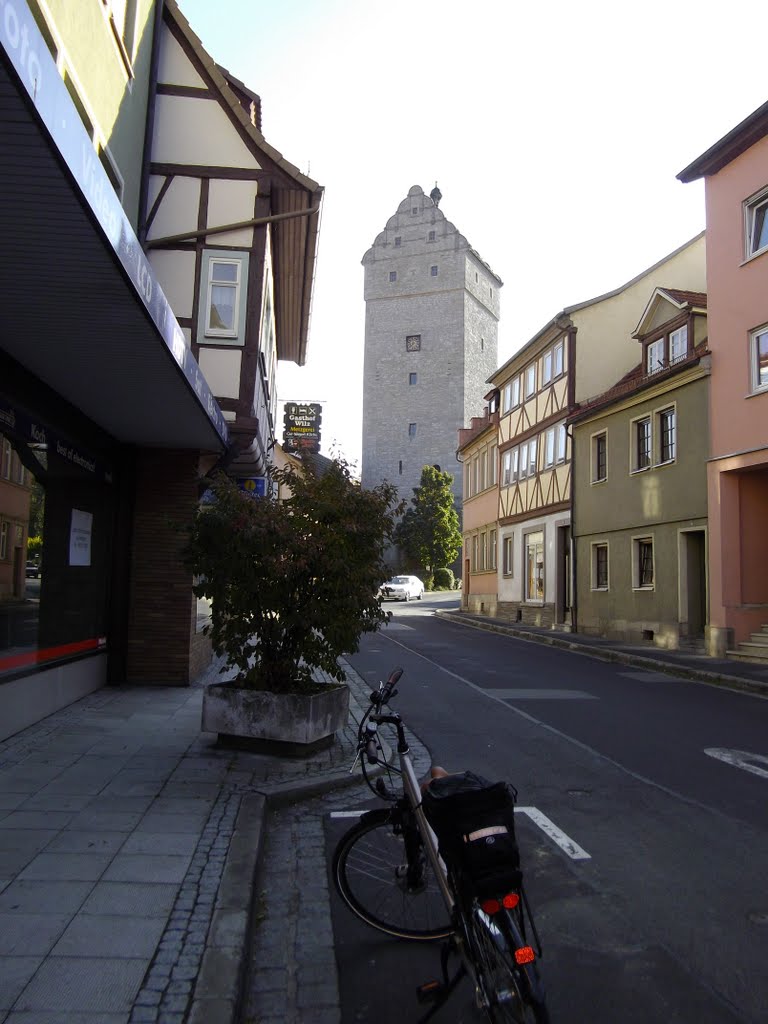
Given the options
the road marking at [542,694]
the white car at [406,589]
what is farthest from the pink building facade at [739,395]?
the white car at [406,589]

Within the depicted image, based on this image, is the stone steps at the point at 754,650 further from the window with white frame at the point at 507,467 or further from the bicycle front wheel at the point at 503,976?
the window with white frame at the point at 507,467

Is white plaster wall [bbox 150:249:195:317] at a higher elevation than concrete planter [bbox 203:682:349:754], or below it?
higher

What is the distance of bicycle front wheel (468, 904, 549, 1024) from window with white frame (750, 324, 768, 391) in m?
16.5

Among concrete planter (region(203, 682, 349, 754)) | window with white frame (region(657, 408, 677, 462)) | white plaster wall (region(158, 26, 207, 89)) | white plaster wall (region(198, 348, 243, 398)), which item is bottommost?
concrete planter (region(203, 682, 349, 754))

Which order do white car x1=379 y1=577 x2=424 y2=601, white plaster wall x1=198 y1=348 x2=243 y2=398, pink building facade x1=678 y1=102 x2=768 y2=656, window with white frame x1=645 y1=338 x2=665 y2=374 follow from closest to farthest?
1. white plaster wall x1=198 y1=348 x2=243 y2=398
2. pink building facade x1=678 y1=102 x2=768 y2=656
3. window with white frame x1=645 y1=338 x2=665 y2=374
4. white car x1=379 y1=577 x2=424 y2=601

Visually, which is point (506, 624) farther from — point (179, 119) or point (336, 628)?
point (336, 628)

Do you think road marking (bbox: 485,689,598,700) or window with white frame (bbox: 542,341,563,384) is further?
window with white frame (bbox: 542,341,563,384)

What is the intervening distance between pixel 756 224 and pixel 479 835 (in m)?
18.3

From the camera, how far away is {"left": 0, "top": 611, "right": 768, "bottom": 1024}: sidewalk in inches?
127

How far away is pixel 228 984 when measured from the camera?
330 centimetres

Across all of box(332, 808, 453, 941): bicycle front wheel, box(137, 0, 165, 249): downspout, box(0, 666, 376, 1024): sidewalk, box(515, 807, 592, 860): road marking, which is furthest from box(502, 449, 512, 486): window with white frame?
box(332, 808, 453, 941): bicycle front wheel

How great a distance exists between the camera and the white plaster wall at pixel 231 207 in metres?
13.1

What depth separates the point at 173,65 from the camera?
1320 centimetres

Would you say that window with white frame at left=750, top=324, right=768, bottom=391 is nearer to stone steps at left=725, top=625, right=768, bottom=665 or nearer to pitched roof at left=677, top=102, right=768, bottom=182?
pitched roof at left=677, top=102, right=768, bottom=182
